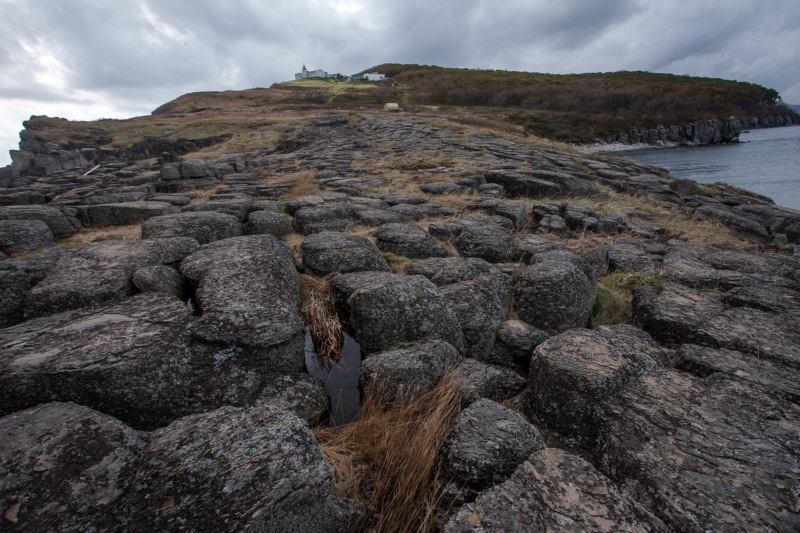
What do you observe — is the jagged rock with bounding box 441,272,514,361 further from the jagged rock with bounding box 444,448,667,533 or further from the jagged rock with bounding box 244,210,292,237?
the jagged rock with bounding box 244,210,292,237

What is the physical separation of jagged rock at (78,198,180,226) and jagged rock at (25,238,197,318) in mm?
3146

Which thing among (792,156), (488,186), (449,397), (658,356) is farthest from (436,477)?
(792,156)

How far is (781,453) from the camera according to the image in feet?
7.73

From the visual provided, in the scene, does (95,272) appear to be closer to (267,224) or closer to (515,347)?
(267,224)

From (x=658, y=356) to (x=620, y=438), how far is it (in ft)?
3.87

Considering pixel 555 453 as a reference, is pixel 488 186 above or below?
above

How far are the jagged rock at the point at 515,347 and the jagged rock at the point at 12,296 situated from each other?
4342 mm

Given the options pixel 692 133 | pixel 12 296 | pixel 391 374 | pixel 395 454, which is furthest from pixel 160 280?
pixel 692 133

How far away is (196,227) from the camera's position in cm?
529

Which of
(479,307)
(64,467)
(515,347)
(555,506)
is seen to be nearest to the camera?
(64,467)

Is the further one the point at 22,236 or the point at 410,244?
the point at 410,244

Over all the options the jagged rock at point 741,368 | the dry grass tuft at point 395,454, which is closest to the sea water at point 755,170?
the jagged rock at point 741,368

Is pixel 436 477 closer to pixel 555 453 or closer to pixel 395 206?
pixel 555 453

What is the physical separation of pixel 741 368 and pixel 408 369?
106 inches
